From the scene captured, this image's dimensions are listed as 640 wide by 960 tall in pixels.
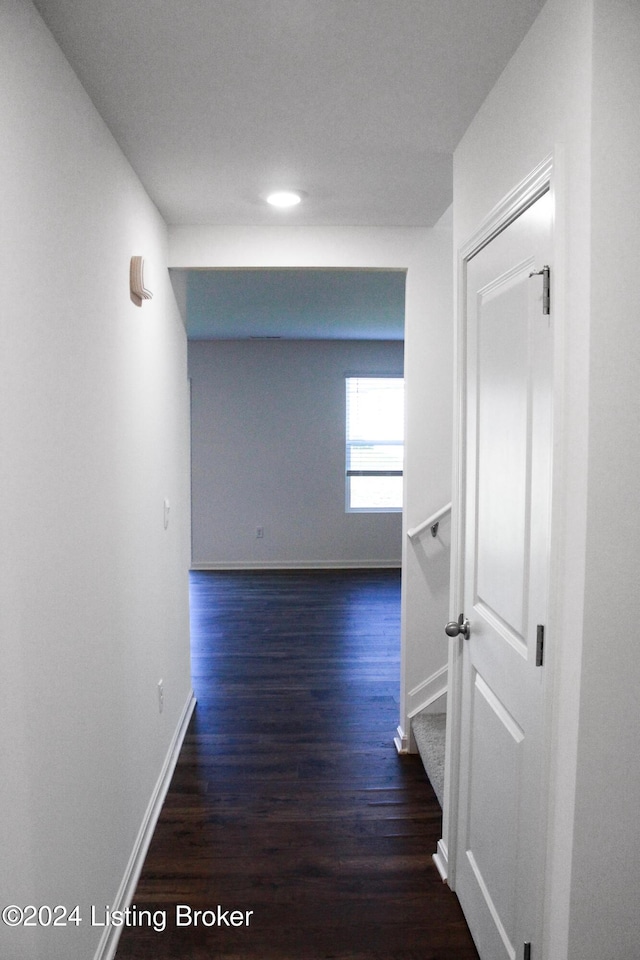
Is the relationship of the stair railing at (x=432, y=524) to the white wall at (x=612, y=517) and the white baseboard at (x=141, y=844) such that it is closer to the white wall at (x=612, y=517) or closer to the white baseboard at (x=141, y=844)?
the white baseboard at (x=141, y=844)

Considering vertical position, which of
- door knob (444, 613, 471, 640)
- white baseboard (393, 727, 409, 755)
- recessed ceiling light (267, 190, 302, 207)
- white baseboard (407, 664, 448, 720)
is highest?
recessed ceiling light (267, 190, 302, 207)

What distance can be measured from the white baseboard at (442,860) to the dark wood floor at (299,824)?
0.03 m

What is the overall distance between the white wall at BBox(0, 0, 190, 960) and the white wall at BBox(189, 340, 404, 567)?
4735 millimetres

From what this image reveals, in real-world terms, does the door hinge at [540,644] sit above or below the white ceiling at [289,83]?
below

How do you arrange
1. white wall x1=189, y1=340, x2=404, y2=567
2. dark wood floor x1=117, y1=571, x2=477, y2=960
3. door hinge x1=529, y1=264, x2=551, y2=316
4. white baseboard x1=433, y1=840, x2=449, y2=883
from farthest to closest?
white wall x1=189, y1=340, x2=404, y2=567 → white baseboard x1=433, y1=840, x2=449, y2=883 → dark wood floor x1=117, y1=571, x2=477, y2=960 → door hinge x1=529, y1=264, x2=551, y2=316

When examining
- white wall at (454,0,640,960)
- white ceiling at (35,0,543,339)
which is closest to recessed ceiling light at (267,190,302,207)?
white ceiling at (35,0,543,339)

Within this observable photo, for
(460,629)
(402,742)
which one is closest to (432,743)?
(402,742)

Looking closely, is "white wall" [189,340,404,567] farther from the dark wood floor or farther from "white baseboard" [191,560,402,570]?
the dark wood floor

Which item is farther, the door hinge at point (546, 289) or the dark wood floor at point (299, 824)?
the dark wood floor at point (299, 824)

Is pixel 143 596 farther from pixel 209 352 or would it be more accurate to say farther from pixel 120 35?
pixel 209 352

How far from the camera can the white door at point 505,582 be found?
4.94 ft

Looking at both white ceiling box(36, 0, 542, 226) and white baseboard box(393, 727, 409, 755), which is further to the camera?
white baseboard box(393, 727, 409, 755)

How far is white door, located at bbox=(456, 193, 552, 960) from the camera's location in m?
1.51

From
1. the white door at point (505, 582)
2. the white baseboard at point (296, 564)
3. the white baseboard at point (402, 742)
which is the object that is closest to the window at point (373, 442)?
the white baseboard at point (296, 564)
